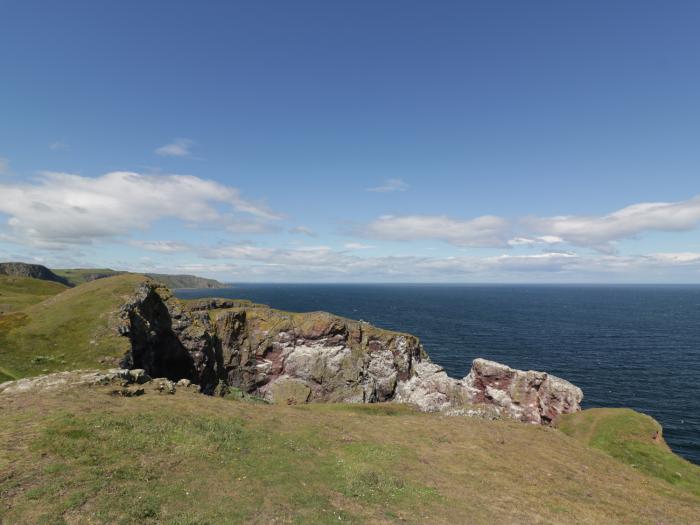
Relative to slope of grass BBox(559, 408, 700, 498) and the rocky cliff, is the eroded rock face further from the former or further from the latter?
slope of grass BBox(559, 408, 700, 498)

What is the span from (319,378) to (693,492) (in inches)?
1859

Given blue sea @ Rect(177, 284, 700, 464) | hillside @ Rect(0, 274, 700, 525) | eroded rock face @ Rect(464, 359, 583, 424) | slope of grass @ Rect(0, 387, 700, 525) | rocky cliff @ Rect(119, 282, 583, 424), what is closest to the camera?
slope of grass @ Rect(0, 387, 700, 525)

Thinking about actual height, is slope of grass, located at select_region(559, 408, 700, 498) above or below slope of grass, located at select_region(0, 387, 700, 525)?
below

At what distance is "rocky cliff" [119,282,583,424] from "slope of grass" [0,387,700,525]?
2103 cm

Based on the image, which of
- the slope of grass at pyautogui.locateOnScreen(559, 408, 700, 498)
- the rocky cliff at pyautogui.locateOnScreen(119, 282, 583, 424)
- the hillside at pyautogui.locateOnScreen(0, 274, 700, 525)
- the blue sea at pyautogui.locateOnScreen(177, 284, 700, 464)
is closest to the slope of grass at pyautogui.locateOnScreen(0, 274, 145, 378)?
the hillside at pyautogui.locateOnScreen(0, 274, 700, 525)

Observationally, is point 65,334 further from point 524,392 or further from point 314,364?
point 524,392

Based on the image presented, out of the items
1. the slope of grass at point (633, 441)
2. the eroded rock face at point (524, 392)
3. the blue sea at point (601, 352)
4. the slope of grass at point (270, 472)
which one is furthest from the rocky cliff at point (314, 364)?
the blue sea at point (601, 352)

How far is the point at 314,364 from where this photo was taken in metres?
62.9

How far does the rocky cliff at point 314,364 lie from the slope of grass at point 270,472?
21035 millimetres

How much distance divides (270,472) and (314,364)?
40.8 meters

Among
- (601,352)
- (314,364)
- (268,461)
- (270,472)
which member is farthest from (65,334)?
(601,352)

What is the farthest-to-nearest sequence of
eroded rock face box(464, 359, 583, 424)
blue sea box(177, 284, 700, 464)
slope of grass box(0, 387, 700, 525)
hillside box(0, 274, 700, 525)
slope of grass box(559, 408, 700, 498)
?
blue sea box(177, 284, 700, 464) → eroded rock face box(464, 359, 583, 424) → slope of grass box(559, 408, 700, 498) → hillside box(0, 274, 700, 525) → slope of grass box(0, 387, 700, 525)

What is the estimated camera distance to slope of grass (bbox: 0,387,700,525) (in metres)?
17.0

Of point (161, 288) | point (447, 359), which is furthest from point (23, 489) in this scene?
point (447, 359)
